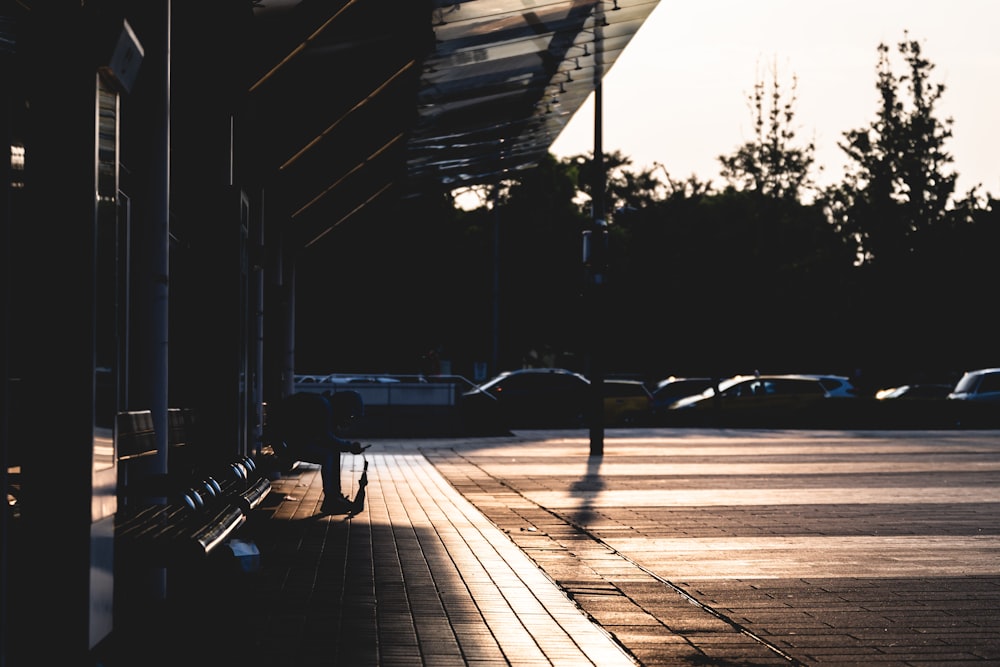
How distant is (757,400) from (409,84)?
26.6 meters

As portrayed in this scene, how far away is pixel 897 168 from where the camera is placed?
189 feet

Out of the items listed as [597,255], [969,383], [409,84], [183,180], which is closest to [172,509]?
[183,180]

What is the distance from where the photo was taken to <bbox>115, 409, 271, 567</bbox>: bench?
198 inches

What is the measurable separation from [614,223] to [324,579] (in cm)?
6314

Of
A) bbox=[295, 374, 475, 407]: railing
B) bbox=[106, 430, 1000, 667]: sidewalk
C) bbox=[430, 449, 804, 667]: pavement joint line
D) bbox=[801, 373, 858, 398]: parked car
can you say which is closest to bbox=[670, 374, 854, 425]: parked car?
bbox=[801, 373, 858, 398]: parked car

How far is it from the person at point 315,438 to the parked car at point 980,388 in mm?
28055

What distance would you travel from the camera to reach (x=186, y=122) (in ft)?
35.5

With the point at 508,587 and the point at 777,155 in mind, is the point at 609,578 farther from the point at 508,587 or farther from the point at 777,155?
the point at 777,155

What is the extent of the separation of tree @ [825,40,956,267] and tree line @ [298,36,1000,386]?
2.6 inches

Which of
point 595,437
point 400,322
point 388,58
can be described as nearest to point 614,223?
point 400,322

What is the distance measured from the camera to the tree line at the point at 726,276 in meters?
49.7

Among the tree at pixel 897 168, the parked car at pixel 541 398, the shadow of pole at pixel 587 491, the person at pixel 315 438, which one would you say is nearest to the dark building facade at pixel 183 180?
the person at pixel 315 438

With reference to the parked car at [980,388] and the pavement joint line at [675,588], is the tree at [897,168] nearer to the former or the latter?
the parked car at [980,388]

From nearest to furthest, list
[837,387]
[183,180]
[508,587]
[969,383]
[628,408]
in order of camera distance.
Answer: [508,587]
[183,180]
[969,383]
[628,408]
[837,387]
